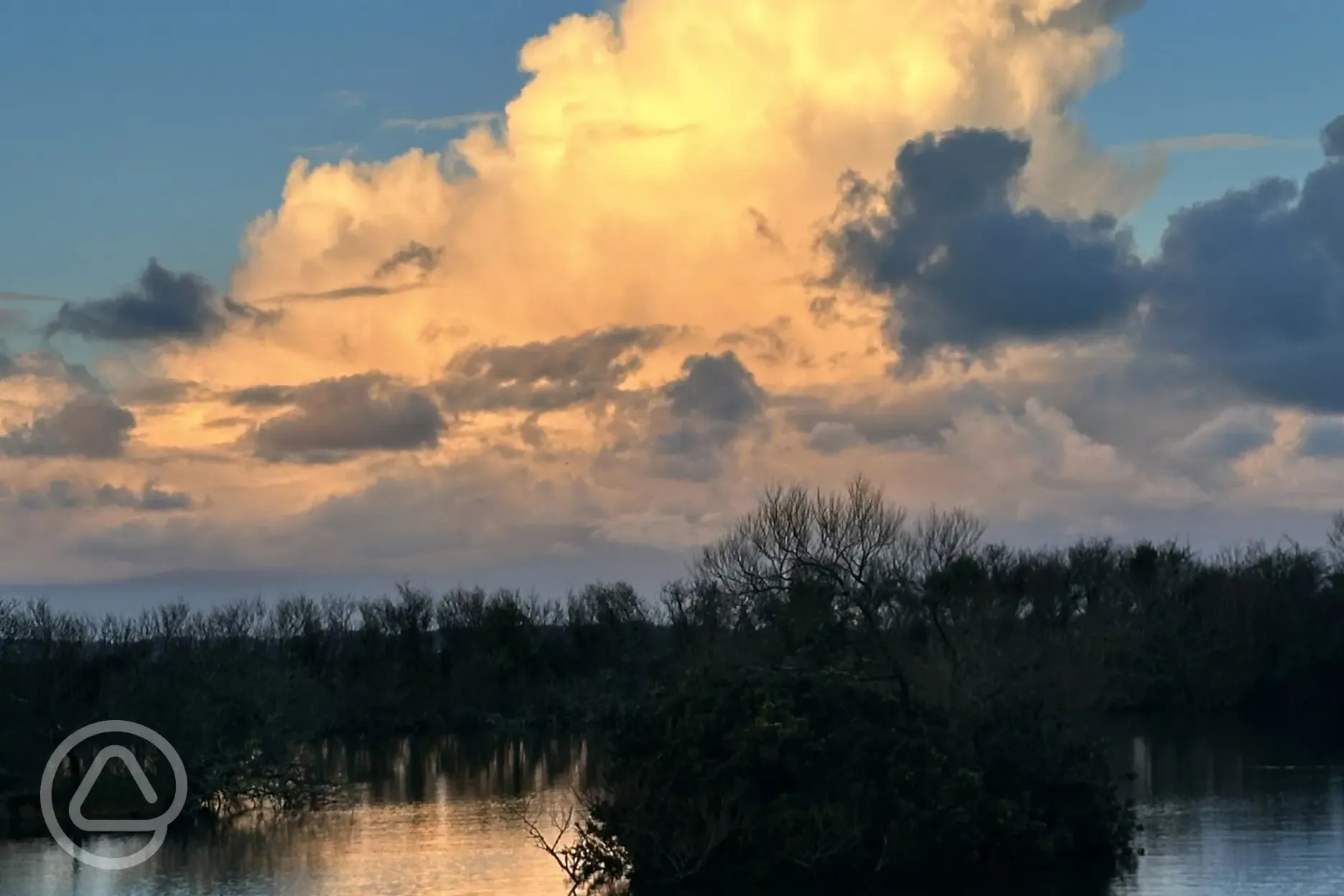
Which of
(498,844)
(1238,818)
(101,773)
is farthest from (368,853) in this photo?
(1238,818)

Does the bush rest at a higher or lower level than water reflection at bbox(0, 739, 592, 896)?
higher

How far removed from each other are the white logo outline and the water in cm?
156

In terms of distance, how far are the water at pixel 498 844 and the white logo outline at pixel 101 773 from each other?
61.5 inches

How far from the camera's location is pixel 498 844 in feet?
129

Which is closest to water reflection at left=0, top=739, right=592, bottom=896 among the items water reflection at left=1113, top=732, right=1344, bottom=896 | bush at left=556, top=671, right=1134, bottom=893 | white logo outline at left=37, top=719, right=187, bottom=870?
white logo outline at left=37, top=719, right=187, bottom=870

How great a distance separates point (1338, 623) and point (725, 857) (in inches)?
2406


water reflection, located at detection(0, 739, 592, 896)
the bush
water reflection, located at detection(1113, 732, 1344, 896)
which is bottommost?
water reflection, located at detection(0, 739, 592, 896)

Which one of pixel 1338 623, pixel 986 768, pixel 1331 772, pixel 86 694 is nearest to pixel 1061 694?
pixel 986 768

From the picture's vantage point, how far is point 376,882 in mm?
34094

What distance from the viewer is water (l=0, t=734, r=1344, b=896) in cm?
3247

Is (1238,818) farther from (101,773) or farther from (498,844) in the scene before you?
(101,773)

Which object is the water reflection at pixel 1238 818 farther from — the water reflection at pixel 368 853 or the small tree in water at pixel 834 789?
the water reflection at pixel 368 853

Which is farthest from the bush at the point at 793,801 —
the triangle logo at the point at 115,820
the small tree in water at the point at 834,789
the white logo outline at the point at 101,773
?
the triangle logo at the point at 115,820

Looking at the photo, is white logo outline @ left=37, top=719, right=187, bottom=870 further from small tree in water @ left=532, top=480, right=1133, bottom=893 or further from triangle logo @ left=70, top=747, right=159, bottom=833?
small tree in water @ left=532, top=480, right=1133, bottom=893
